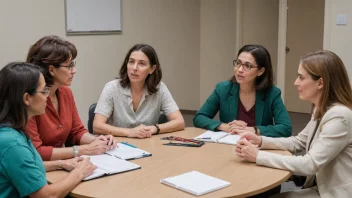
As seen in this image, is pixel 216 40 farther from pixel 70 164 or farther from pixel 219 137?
pixel 70 164

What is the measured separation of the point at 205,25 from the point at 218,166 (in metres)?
4.95

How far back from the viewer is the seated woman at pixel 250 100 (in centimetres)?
294

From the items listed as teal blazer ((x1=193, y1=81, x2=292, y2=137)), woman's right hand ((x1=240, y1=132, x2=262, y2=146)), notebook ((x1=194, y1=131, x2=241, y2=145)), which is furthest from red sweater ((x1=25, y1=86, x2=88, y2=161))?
woman's right hand ((x1=240, y1=132, x2=262, y2=146))

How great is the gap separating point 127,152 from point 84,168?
0.43 m

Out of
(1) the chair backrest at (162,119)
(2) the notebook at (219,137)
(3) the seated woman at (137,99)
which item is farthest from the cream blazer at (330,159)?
(1) the chair backrest at (162,119)

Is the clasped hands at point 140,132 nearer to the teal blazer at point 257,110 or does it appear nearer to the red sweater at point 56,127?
the red sweater at point 56,127

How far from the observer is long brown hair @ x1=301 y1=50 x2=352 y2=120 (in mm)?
2107

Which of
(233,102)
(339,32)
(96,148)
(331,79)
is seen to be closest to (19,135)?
(96,148)

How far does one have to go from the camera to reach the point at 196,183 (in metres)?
1.84

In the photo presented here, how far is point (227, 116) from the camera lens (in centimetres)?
306

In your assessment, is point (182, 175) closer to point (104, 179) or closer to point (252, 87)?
point (104, 179)

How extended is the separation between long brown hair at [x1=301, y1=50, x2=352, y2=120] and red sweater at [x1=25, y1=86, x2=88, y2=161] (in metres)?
1.35

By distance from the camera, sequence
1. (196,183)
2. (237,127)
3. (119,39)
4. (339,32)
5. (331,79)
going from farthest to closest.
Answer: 1. (119,39)
2. (339,32)
3. (237,127)
4. (331,79)
5. (196,183)

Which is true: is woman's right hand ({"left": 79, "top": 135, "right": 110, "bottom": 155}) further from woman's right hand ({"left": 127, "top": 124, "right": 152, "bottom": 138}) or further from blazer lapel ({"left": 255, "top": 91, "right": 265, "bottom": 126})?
blazer lapel ({"left": 255, "top": 91, "right": 265, "bottom": 126})
